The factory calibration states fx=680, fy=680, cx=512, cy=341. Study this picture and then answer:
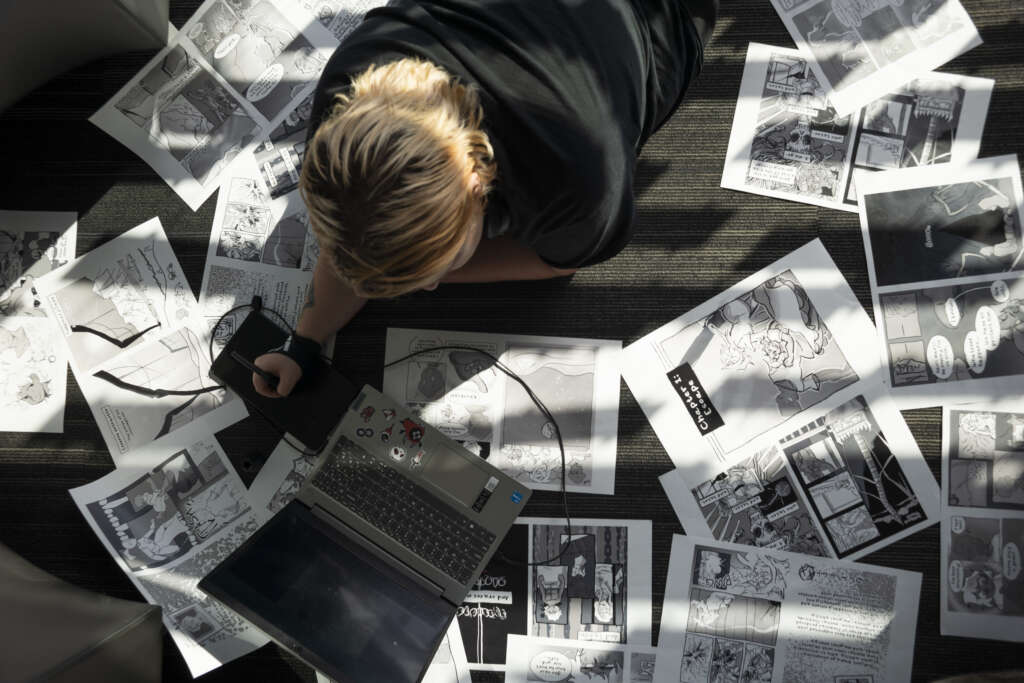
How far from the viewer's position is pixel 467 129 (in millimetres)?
679

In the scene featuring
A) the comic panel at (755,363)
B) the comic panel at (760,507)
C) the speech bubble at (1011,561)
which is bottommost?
the speech bubble at (1011,561)

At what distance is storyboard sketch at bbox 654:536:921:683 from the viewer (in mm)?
1115

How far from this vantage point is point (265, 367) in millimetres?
1095

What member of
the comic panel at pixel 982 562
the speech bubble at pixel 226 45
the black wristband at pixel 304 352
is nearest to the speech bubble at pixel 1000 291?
the comic panel at pixel 982 562

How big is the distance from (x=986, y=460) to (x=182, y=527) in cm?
136

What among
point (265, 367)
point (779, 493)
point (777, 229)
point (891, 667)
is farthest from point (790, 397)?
point (265, 367)

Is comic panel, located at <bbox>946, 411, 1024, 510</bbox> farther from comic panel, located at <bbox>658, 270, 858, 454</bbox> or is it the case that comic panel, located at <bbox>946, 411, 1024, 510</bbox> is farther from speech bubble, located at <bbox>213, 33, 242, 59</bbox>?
speech bubble, located at <bbox>213, 33, 242, 59</bbox>

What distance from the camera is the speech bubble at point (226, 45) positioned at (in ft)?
4.08

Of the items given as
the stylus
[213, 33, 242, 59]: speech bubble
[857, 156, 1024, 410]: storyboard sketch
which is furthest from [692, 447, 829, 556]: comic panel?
[213, 33, 242, 59]: speech bubble

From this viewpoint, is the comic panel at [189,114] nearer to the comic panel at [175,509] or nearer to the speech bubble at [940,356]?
the comic panel at [175,509]

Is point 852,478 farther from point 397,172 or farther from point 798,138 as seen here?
point 397,172

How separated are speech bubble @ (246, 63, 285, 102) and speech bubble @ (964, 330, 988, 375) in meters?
1.28

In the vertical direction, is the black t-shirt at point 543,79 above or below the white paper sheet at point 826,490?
above

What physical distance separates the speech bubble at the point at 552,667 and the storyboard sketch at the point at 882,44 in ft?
3.46
